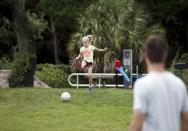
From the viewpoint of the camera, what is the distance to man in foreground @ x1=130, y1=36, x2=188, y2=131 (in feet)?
16.3

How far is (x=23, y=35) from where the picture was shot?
2355 centimetres

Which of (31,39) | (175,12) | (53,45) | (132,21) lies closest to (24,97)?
(31,39)

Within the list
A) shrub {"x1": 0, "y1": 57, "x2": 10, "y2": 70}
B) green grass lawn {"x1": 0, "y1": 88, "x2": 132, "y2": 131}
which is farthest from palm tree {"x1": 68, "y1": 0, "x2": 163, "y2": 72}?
green grass lawn {"x1": 0, "y1": 88, "x2": 132, "y2": 131}

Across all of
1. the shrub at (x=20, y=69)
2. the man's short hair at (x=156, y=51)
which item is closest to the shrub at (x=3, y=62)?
the shrub at (x=20, y=69)

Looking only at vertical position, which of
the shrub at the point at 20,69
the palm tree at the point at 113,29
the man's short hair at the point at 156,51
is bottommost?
the shrub at the point at 20,69

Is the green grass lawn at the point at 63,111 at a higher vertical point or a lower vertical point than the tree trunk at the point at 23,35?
lower

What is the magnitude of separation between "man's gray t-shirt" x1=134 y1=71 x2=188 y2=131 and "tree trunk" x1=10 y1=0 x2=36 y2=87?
18.3 metres

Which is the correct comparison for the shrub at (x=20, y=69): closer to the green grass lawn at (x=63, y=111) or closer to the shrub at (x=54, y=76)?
the shrub at (x=54, y=76)

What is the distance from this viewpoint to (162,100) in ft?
16.5

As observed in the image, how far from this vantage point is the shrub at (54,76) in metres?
27.5

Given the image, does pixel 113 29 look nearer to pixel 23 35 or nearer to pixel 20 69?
pixel 23 35

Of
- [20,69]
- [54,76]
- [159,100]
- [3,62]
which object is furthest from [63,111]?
[3,62]

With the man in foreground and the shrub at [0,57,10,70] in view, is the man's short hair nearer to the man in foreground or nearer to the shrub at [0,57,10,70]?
the man in foreground

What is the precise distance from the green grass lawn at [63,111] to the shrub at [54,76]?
403 inches
